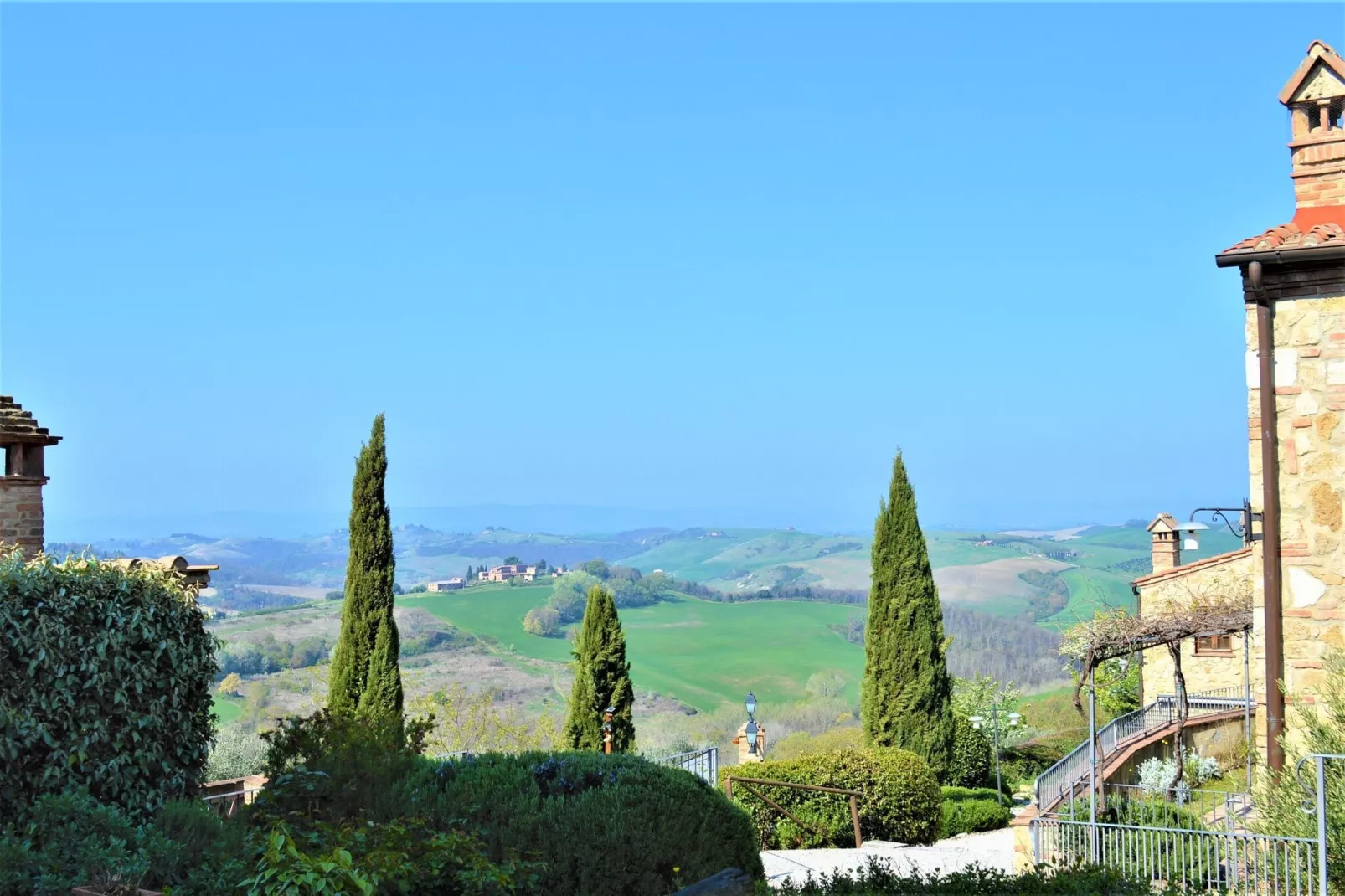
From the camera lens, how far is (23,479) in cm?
1064

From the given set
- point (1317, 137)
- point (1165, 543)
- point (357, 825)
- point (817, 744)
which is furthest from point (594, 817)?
point (1165, 543)

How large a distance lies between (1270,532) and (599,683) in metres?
12.6

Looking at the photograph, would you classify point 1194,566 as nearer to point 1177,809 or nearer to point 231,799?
point 1177,809

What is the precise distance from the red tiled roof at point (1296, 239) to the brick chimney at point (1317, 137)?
31 cm

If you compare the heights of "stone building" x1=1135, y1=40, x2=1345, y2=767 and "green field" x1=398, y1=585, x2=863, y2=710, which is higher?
"stone building" x1=1135, y1=40, x2=1345, y2=767

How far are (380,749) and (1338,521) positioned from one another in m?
6.91

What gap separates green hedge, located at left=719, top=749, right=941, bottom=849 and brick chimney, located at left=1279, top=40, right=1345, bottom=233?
1098 centimetres

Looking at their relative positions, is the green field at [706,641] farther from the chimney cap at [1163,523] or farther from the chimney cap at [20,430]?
the chimney cap at [20,430]

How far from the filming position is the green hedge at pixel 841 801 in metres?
16.9

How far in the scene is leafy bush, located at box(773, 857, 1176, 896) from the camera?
25.7ft

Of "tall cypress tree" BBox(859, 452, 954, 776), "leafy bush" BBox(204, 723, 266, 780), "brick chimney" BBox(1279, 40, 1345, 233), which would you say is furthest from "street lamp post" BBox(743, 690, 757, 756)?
"brick chimney" BBox(1279, 40, 1345, 233)

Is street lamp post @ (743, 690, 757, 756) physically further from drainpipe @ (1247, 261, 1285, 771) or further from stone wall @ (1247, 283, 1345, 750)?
stone wall @ (1247, 283, 1345, 750)

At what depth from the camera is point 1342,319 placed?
8234 mm

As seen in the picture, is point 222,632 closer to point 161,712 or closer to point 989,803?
point 989,803
